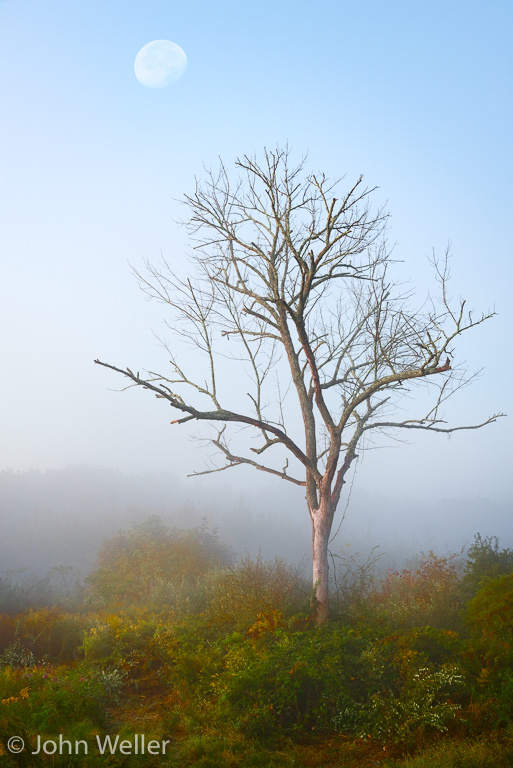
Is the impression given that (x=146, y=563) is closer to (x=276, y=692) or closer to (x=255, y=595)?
(x=255, y=595)

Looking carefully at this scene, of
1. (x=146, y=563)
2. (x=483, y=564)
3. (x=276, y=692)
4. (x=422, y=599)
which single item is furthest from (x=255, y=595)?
(x=146, y=563)

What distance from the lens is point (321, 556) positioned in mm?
9594

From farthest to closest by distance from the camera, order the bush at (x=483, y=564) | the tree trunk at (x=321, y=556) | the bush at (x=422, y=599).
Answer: the bush at (x=483, y=564)
the tree trunk at (x=321, y=556)
the bush at (x=422, y=599)

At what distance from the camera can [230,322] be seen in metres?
10.9

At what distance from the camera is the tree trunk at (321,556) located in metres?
9.23

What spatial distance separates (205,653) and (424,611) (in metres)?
4.61

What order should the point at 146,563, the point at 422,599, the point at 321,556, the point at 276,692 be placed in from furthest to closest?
the point at 146,563, the point at 422,599, the point at 321,556, the point at 276,692

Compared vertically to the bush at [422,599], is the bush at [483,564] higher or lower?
higher

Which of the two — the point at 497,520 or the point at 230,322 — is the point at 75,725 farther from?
the point at 497,520

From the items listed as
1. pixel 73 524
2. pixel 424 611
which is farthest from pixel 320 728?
pixel 73 524

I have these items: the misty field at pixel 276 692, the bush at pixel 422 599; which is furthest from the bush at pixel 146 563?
the bush at pixel 422 599

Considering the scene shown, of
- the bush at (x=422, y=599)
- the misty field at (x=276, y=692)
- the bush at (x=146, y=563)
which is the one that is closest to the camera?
the misty field at (x=276, y=692)

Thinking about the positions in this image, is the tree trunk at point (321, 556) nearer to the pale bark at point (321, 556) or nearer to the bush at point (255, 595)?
the pale bark at point (321, 556)

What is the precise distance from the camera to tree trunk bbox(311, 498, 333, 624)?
9227 millimetres
